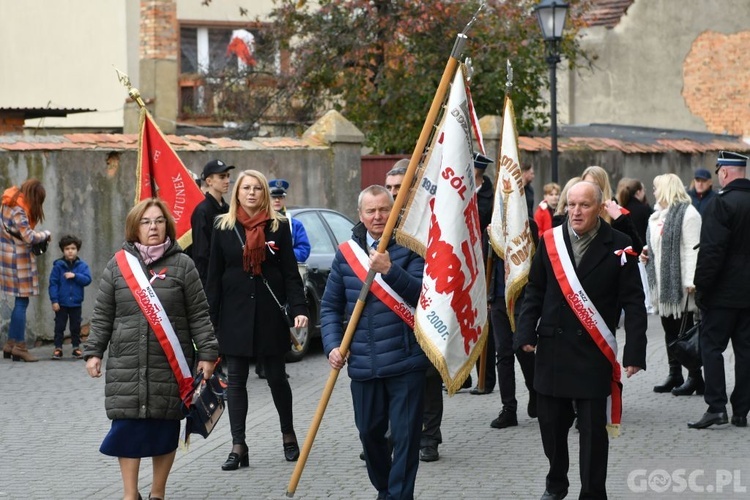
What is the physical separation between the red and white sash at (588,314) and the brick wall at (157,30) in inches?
948

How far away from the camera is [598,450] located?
6934 millimetres

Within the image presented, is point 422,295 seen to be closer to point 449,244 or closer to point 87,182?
point 449,244

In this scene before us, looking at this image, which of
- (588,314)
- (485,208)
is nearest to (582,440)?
(588,314)

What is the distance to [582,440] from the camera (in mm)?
6996

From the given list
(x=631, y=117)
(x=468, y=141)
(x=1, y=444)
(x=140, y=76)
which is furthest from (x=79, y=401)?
(x=631, y=117)

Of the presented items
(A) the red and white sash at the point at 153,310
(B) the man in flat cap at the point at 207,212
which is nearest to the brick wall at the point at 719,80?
(B) the man in flat cap at the point at 207,212

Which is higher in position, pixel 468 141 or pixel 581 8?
pixel 581 8

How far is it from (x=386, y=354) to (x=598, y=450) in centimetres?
125

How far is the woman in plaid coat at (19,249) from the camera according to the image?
13547 millimetres

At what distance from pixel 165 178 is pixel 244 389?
11.5 ft

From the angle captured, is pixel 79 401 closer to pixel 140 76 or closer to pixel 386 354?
pixel 386 354

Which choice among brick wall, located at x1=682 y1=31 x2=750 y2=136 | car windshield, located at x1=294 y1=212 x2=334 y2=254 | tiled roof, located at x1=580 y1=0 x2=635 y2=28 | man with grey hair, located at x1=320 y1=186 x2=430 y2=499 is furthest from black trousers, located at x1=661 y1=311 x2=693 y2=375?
brick wall, located at x1=682 y1=31 x2=750 y2=136

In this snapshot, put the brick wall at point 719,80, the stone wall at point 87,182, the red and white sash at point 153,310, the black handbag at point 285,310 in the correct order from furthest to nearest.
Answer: the brick wall at point 719,80 → the stone wall at point 87,182 → the black handbag at point 285,310 → the red and white sash at point 153,310

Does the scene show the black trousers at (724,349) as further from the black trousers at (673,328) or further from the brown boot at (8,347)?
the brown boot at (8,347)
